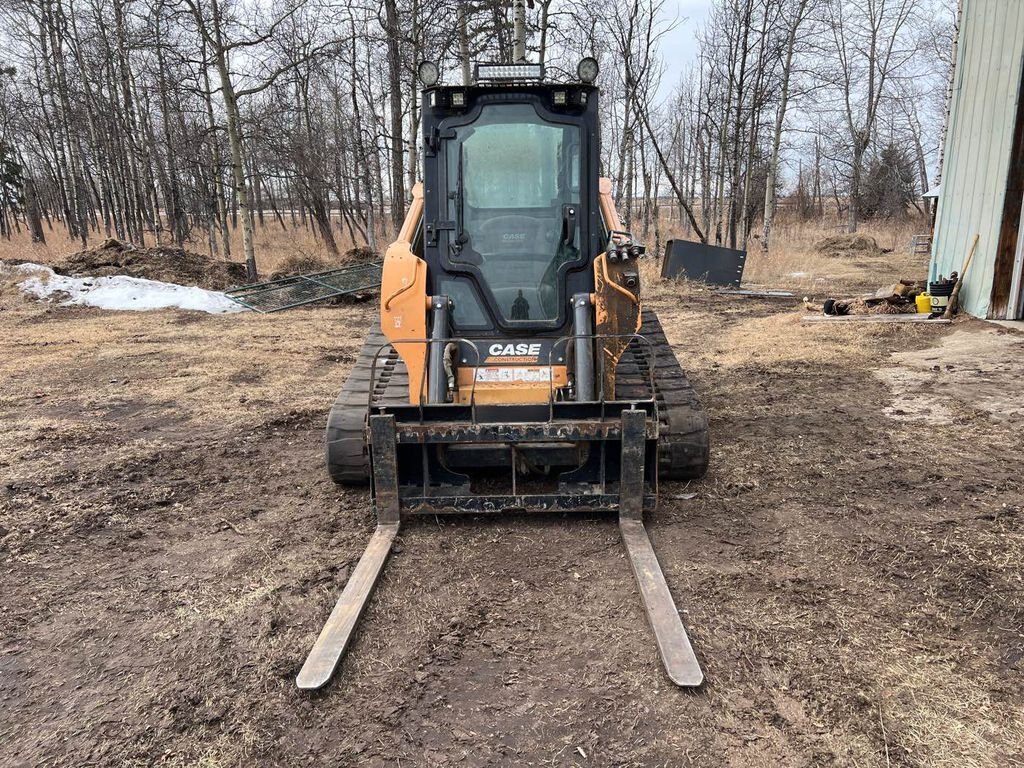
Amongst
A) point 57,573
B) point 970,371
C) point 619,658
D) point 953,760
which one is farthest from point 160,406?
point 970,371

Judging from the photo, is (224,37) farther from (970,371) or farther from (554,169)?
(970,371)

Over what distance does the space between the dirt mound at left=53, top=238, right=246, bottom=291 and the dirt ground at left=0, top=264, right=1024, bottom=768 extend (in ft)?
35.4

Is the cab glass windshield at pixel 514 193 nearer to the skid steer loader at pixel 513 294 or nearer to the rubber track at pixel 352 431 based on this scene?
the skid steer loader at pixel 513 294

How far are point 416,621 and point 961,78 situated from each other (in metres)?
12.9

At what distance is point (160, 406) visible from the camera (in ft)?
24.4

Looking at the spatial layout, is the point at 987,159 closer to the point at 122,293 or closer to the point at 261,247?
the point at 122,293

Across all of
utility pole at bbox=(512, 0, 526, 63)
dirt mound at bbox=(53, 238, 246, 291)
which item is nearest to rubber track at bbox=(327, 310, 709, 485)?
utility pole at bbox=(512, 0, 526, 63)

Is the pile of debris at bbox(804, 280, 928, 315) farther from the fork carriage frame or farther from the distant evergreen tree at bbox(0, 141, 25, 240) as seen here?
the distant evergreen tree at bbox(0, 141, 25, 240)

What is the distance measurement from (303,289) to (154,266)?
3.98 meters

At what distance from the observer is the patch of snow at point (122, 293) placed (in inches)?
581

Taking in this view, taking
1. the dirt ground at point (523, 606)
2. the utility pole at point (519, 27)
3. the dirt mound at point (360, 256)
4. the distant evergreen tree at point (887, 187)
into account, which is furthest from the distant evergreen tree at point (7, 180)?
the distant evergreen tree at point (887, 187)

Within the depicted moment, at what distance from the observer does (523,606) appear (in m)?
3.52

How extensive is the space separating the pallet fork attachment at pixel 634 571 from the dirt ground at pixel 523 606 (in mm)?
86

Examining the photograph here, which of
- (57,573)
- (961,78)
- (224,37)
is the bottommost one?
(57,573)
